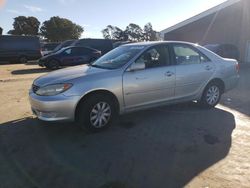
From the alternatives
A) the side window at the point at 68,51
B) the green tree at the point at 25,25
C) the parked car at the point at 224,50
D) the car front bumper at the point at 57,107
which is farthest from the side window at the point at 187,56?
the green tree at the point at 25,25

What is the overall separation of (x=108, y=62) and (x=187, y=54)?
1.77 metres

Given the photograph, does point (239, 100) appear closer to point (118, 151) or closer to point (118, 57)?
point (118, 57)

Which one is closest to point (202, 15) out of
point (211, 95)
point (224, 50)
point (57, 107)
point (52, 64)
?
point (224, 50)

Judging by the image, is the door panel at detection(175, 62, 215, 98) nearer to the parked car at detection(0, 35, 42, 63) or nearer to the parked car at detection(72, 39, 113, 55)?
the parked car at detection(72, 39, 113, 55)

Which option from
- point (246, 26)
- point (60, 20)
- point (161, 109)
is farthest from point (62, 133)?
point (60, 20)

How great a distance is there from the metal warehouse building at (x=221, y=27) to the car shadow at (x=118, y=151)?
16166mm

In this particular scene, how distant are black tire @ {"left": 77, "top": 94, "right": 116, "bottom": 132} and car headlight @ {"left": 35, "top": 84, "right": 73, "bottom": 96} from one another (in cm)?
38

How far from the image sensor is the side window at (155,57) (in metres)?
→ 5.71

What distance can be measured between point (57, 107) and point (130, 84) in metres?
1.41

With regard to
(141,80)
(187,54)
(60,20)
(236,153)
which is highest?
(60,20)

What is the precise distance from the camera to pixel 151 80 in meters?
5.64

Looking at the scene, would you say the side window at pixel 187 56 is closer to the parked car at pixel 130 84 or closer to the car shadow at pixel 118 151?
the parked car at pixel 130 84

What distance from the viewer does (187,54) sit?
20.9ft

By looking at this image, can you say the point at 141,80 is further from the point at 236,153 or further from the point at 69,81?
the point at 236,153
